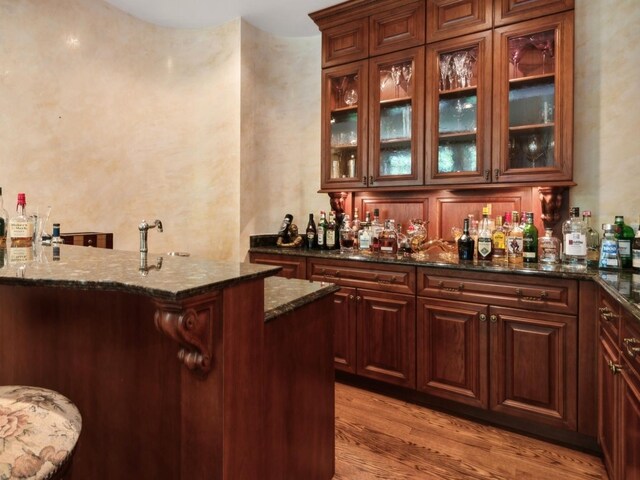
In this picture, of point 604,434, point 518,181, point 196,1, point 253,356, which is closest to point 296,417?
point 253,356

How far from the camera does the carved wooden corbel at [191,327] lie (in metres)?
0.82

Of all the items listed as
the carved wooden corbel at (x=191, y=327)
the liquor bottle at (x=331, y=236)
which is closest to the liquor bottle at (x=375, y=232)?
the liquor bottle at (x=331, y=236)

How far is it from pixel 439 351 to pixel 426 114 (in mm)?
1540

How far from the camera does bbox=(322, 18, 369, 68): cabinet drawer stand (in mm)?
2738

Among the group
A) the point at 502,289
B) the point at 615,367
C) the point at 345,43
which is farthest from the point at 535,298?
the point at 345,43

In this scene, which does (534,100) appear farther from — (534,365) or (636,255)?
(534,365)

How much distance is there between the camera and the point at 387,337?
2373mm

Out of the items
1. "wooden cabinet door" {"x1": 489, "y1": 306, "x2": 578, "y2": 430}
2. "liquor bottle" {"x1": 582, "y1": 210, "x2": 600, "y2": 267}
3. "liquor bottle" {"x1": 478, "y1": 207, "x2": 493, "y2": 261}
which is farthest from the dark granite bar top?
"liquor bottle" {"x1": 582, "y1": 210, "x2": 600, "y2": 267}

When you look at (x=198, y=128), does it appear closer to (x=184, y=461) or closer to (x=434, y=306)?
(x=434, y=306)

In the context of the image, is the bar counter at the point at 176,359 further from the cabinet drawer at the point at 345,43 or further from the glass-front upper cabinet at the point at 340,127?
the cabinet drawer at the point at 345,43

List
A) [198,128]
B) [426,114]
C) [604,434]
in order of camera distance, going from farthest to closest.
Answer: [198,128]
[426,114]
[604,434]

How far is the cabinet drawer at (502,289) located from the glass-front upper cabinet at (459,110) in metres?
0.65

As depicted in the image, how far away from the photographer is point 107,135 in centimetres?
281

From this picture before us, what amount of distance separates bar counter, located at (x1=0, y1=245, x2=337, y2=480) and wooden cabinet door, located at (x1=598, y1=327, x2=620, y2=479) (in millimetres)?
1074
